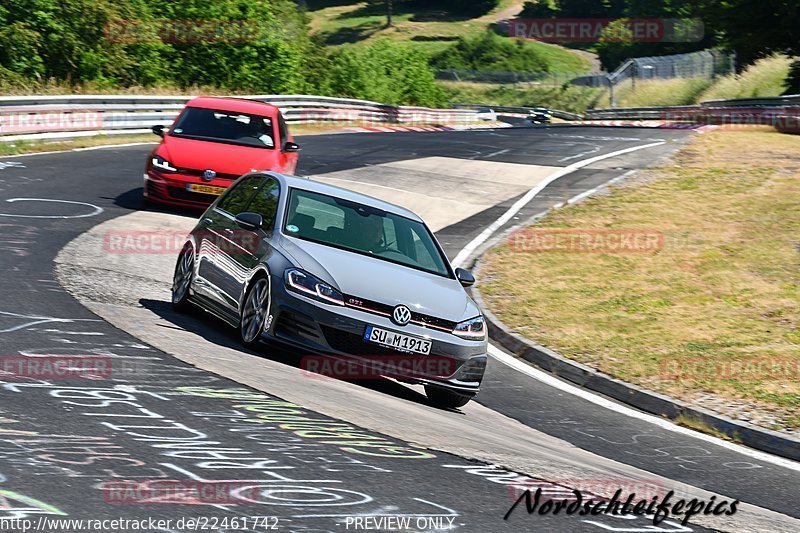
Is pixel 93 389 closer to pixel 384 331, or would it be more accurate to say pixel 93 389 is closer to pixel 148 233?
pixel 384 331

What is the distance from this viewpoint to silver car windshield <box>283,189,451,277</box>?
10.3 meters

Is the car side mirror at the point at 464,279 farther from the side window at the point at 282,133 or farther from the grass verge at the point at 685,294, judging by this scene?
the side window at the point at 282,133

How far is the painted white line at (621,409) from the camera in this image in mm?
9281

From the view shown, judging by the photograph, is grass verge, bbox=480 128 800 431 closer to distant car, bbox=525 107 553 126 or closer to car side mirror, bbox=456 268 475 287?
car side mirror, bbox=456 268 475 287

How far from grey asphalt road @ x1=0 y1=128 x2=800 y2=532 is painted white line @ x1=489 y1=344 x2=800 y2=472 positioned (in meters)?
0.19

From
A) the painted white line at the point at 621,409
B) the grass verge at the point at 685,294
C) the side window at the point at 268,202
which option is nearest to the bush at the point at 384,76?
the grass verge at the point at 685,294

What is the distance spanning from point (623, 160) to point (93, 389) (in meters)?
24.7

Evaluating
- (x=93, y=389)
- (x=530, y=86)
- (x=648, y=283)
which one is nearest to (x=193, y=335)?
(x=93, y=389)
